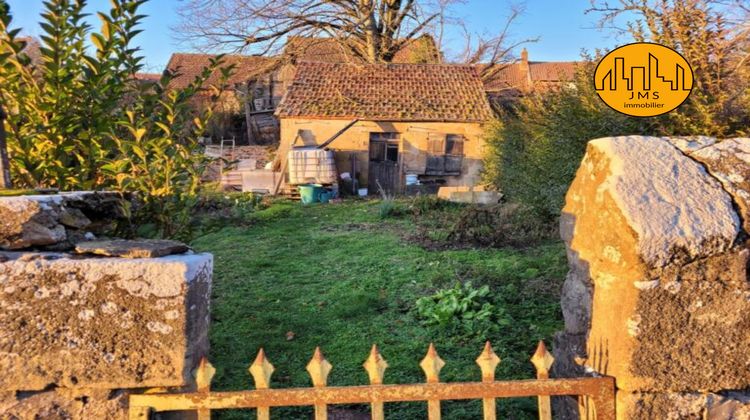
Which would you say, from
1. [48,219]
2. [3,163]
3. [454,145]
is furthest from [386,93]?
[48,219]

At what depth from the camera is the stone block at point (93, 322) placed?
1.49 m

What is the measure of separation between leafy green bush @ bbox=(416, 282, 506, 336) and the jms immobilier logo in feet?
6.09

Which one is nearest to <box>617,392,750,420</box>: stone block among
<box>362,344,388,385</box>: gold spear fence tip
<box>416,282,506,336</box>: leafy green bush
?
<box>362,344,388,385</box>: gold spear fence tip

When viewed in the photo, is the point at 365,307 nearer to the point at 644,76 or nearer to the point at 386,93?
the point at 644,76

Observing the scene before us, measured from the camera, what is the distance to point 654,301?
162cm

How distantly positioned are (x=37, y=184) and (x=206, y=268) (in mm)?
1268

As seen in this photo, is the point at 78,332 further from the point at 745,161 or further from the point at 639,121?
the point at 639,121

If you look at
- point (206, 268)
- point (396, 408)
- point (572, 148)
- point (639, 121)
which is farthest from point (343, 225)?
point (206, 268)

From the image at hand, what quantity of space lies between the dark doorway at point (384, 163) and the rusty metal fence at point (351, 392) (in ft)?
45.2

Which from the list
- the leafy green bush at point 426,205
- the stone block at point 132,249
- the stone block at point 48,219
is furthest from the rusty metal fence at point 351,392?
the leafy green bush at point 426,205

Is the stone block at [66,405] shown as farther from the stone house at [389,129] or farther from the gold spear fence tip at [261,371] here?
the stone house at [389,129]

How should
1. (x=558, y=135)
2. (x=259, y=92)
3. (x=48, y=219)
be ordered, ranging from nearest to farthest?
1. (x=48, y=219)
2. (x=558, y=135)
3. (x=259, y=92)

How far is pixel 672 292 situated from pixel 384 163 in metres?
14.0

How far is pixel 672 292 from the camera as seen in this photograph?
1627 millimetres
